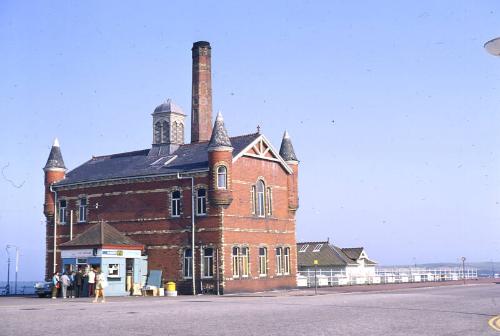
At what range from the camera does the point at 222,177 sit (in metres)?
40.7

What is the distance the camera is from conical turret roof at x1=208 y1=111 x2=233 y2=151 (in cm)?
4040

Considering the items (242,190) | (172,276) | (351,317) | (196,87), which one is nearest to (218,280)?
(172,276)

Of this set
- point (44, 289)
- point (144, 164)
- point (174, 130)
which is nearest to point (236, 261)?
point (144, 164)

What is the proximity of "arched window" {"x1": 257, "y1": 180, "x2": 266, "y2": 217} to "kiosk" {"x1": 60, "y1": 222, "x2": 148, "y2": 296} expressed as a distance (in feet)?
27.6

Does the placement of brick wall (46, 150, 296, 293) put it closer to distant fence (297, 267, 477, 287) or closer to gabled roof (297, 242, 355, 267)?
distant fence (297, 267, 477, 287)

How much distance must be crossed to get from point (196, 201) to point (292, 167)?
10.2 m

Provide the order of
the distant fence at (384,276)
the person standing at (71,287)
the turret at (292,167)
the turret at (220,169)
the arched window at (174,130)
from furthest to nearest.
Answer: the distant fence at (384,276) < the arched window at (174,130) < the turret at (292,167) < the turret at (220,169) < the person standing at (71,287)

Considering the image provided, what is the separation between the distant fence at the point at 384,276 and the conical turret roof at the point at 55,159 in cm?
1993

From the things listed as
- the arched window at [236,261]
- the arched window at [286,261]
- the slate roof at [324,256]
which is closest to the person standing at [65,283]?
the arched window at [236,261]

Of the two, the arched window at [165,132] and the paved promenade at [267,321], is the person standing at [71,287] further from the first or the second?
the paved promenade at [267,321]

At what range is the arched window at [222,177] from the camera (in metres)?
40.6

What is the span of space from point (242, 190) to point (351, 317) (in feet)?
76.7

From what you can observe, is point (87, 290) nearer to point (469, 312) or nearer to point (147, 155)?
point (147, 155)

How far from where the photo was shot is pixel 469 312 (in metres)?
22.4
